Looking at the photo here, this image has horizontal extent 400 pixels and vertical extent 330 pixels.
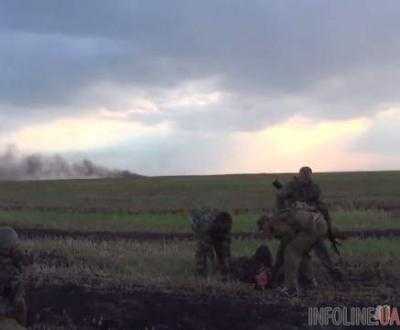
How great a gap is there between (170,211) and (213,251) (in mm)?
16613

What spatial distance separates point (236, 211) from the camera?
29.6 m

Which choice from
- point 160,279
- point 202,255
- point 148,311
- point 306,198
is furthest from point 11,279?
point 306,198

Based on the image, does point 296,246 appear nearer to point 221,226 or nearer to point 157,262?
point 221,226

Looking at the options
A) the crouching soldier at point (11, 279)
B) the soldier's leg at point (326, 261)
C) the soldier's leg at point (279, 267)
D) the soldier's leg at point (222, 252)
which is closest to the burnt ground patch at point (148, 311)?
the soldier's leg at point (279, 267)

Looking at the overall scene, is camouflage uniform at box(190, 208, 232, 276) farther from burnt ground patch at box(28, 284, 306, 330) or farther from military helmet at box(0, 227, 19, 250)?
military helmet at box(0, 227, 19, 250)

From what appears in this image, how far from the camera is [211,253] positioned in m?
13.7

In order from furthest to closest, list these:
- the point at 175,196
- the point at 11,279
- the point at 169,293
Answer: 1. the point at 175,196
2. the point at 169,293
3. the point at 11,279

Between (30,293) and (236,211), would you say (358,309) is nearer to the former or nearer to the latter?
(30,293)

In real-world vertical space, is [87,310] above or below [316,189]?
below

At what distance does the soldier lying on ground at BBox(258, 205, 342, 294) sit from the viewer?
11.6 meters

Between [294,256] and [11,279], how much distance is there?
213 inches

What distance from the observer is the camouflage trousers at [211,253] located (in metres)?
13.6

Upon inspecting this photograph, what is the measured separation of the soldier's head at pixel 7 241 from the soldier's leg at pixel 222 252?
21.7ft

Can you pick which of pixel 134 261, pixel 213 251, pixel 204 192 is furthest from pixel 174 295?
pixel 204 192
